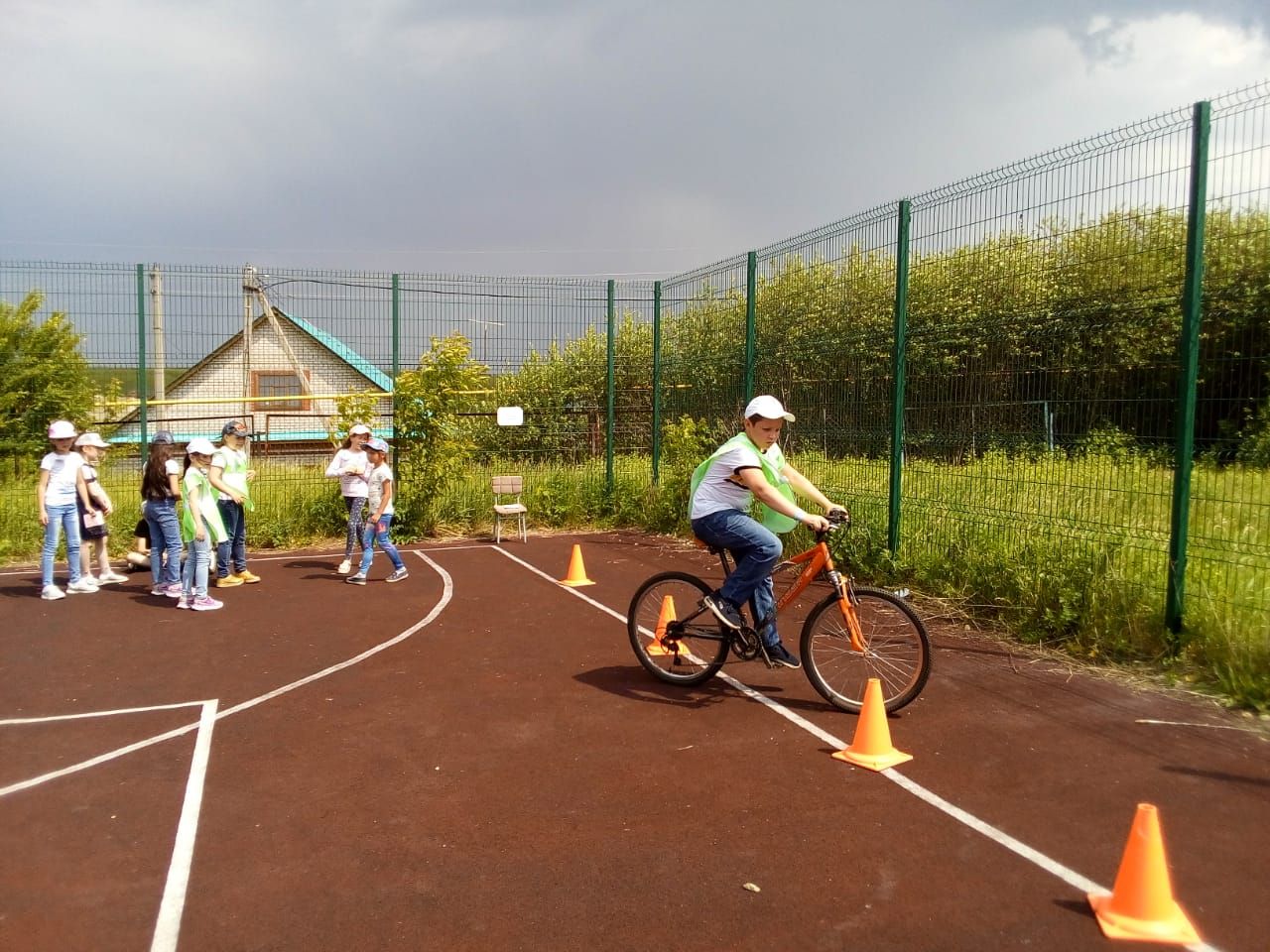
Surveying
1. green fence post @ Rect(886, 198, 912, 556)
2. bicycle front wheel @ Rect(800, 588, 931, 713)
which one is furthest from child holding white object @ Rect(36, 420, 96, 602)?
green fence post @ Rect(886, 198, 912, 556)

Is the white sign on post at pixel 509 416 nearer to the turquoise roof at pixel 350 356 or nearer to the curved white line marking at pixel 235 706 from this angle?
the turquoise roof at pixel 350 356

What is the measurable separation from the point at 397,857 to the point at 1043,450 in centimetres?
577

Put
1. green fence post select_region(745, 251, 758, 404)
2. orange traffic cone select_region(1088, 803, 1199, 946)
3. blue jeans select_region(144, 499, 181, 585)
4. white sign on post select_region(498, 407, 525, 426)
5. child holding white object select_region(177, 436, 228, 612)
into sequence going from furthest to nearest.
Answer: white sign on post select_region(498, 407, 525, 426)
green fence post select_region(745, 251, 758, 404)
blue jeans select_region(144, 499, 181, 585)
child holding white object select_region(177, 436, 228, 612)
orange traffic cone select_region(1088, 803, 1199, 946)

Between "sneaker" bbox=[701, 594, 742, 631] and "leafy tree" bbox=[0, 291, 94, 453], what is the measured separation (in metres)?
10.4

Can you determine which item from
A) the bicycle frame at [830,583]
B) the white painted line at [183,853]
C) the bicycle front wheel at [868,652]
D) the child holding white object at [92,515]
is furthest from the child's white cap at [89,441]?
the bicycle front wheel at [868,652]

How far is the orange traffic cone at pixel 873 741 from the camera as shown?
16.4 ft

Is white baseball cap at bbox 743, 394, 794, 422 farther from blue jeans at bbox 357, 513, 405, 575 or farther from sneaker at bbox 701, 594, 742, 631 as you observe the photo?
blue jeans at bbox 357, 513, 405, 575

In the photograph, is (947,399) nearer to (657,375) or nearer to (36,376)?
(657,375)

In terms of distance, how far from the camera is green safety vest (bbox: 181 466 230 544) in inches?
348

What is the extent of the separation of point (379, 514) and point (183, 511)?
2026 mm

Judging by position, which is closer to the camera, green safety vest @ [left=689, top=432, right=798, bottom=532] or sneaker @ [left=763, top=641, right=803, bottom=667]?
green safety vest @ [left=689, top=432, right=798, bottom=532]

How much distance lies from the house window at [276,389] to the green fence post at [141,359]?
10.0ft

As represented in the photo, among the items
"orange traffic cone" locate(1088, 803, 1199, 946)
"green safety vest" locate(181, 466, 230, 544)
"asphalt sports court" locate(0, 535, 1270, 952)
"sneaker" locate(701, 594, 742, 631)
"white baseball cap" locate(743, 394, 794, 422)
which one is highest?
"white baseball cap" locate(743, 394, 794, 422)

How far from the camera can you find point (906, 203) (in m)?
9.05
